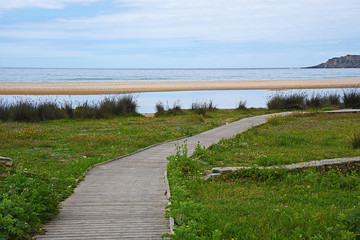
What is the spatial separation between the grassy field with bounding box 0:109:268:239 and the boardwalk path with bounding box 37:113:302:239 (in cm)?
31

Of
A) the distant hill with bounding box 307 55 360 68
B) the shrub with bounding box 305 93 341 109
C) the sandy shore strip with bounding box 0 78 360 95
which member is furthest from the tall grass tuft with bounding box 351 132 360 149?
the distant hill with bounding box 307 55 360 68

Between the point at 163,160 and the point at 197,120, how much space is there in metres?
11.6

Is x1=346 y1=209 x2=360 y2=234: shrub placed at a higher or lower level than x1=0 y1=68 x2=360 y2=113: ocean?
lower

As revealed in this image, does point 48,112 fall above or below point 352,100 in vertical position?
below

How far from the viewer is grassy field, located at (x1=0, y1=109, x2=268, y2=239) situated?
17.7ft

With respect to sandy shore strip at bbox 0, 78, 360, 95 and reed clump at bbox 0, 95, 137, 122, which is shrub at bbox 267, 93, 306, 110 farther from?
sandy shore strip at bbox 0, 78, 360, 95

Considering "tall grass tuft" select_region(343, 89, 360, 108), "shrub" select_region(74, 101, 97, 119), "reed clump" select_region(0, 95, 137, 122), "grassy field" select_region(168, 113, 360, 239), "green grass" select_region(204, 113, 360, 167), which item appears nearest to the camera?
"grassy field" select_region(168, 113, 360, 239)

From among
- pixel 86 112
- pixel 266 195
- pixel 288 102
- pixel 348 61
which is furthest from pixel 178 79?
pixel 348 61

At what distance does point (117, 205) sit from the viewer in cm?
660

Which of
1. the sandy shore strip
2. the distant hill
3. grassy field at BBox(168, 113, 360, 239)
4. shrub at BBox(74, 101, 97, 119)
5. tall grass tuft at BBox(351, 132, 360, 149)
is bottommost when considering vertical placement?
grassy field at BBox(168, 113, 360, 239)

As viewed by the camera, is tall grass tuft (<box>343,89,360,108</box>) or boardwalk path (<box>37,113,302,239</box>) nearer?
boardwalk path (<box>37,113,302,239</box>)

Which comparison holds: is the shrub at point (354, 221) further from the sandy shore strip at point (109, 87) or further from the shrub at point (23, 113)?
the sandy shore strip at point (109, 87)

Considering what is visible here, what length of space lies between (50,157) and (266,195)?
7341mm

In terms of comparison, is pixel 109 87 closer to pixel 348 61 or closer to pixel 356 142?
pixel 356 142
